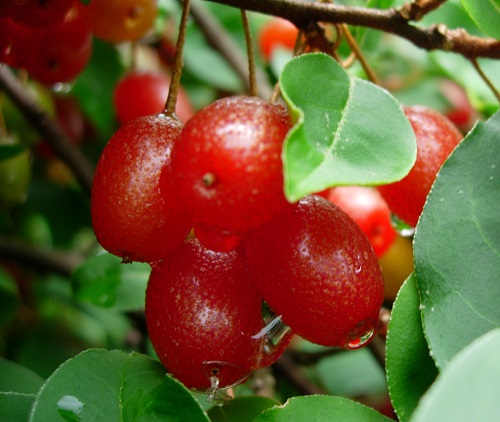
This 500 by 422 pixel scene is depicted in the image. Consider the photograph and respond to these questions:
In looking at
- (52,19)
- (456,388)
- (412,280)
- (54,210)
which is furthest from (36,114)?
(456,388)

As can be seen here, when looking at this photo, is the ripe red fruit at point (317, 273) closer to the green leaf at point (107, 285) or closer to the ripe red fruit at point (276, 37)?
the green leaf at point (107, 285)

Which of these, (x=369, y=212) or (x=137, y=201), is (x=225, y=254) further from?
(x=369, y=212)

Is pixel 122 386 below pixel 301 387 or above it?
above

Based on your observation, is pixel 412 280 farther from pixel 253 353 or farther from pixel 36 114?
pixel 36 114

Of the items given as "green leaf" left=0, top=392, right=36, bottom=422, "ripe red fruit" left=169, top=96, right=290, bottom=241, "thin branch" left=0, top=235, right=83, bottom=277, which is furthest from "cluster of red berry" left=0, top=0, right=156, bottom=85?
"thin branch" left=0, top=235, right=83, bottom=277

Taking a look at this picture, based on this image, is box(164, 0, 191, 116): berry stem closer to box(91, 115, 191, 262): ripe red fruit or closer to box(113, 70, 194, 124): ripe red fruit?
box(91, 115, 191, 262): ripe red fruit

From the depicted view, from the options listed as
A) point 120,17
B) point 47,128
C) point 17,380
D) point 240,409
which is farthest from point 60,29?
point 240,409

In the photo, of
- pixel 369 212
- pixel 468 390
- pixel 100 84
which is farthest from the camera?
pixel 100 84

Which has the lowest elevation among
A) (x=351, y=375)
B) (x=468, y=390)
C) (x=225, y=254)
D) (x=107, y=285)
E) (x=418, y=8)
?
(x=351, y=375)

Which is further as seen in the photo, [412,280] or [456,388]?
[412,280]
